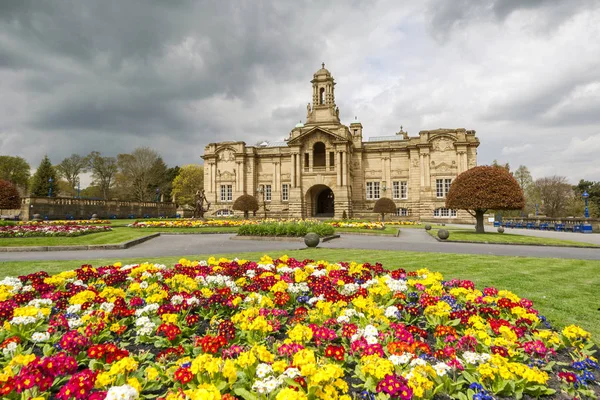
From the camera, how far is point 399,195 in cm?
4888

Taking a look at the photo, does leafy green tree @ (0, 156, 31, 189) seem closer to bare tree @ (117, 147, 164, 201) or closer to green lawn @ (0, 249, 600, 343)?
bare tree @ (117, 147, 164, 201)

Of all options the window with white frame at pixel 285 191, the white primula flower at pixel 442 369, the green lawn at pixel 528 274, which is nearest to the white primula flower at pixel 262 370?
the white primula flower at pixel 442 369

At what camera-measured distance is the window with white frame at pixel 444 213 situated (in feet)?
150

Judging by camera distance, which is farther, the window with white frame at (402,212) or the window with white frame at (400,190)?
the window with white frame at (400,190)

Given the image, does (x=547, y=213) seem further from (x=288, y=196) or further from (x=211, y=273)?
(x=211, y=273)

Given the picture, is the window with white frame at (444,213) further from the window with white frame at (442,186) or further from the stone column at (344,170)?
the stone column at (344,170)

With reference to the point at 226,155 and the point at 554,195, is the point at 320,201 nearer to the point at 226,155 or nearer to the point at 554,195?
the point at 226,155

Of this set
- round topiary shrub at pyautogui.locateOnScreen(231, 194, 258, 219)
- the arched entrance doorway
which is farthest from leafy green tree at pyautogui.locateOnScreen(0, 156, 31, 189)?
the arched entrance doorway

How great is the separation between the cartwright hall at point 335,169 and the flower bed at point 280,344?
39.8 m

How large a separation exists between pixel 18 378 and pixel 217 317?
2734 mm

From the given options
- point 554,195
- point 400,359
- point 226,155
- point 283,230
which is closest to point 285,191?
point 226,155

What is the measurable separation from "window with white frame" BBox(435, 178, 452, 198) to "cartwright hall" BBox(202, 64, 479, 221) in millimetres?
133

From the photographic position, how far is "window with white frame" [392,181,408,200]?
160 feet

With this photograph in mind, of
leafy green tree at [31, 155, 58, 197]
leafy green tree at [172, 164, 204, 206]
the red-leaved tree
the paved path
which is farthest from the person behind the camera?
leafy green tree at [172, 164, 204, 206]
